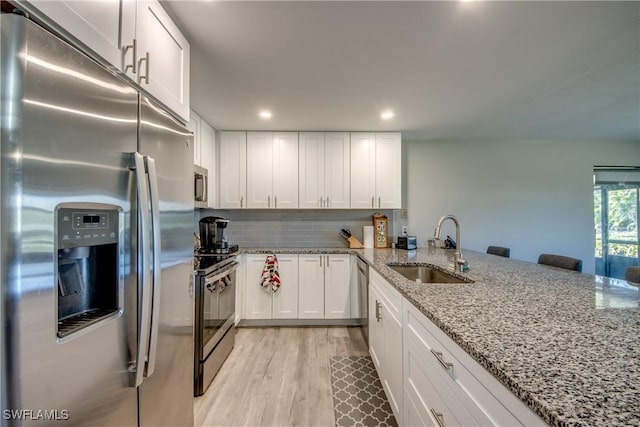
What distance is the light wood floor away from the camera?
1702mm

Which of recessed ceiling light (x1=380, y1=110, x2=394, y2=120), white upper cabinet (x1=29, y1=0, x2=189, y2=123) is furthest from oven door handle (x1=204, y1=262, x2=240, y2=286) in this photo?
recessed ceiling light (x1=380, y1=110, x2=394, y2=120)

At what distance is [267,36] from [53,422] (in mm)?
1843

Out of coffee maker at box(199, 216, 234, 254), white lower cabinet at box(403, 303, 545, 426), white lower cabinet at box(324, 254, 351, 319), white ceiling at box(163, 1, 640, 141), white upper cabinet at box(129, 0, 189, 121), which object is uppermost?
white ceiling at box(163, 1, 640, 141)

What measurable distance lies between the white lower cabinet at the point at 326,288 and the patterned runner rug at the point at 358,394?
0.75 m

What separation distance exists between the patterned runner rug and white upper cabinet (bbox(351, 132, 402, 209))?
1789 millimetres

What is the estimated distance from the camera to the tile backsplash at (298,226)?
362 cm

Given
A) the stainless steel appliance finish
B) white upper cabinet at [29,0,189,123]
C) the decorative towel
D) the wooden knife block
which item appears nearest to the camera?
white upper cabinet at [29,0,189,123]

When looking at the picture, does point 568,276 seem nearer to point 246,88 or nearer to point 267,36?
point 267,36

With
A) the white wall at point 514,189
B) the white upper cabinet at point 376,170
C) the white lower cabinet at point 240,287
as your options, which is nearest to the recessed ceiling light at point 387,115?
the white upper cabinet at point 376,170

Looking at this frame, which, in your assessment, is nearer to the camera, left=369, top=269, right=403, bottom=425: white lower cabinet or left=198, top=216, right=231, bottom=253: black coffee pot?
left=369, top=269, right=403, bottom=425: white lower cabinet

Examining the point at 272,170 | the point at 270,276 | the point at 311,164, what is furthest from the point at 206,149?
the point at 270,276

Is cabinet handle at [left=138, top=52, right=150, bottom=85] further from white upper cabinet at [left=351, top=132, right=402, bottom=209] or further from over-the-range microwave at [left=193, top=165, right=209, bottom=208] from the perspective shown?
white upper cabinet at [left=351, top=132, right=402, bottom=209]

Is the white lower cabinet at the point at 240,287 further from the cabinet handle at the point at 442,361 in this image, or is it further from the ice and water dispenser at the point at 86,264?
the cabinet handle at the point at 442,361

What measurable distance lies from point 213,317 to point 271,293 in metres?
1.06
